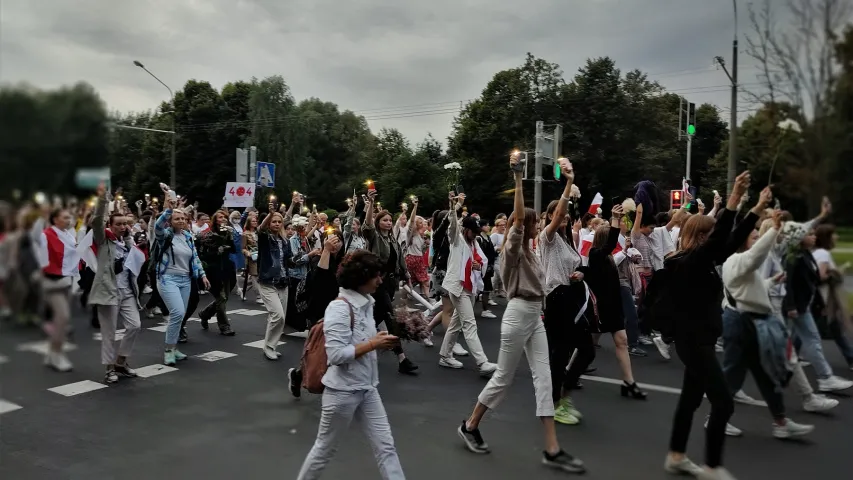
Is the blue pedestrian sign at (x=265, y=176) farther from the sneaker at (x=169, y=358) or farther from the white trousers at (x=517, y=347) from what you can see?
the white trousers at (x=517, y=347)

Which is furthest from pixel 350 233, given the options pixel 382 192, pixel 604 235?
pixel 382 192

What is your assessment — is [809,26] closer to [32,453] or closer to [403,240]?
[32,453]

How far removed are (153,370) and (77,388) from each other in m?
0.96

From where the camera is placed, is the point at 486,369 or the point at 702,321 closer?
the point at 702,321

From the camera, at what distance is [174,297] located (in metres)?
7.25

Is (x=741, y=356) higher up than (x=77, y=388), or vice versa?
(x=741, y=356)

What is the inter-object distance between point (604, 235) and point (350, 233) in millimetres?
3135

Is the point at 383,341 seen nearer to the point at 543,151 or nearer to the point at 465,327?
the point at 465,327

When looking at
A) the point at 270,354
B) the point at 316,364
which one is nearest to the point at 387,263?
the point at 270,354

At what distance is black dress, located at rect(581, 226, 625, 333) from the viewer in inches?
225

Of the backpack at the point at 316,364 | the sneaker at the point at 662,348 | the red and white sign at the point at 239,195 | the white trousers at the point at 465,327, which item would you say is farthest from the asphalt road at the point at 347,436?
the red and white sign at the point at 239,195

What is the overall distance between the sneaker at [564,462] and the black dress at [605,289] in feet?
5.87

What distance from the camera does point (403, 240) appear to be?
11125mm

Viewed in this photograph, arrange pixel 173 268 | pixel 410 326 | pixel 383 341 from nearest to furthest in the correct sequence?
1. pixel 383 341
2. pixel 410 326
3. pixel 173 268
